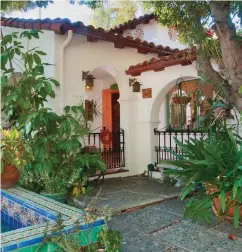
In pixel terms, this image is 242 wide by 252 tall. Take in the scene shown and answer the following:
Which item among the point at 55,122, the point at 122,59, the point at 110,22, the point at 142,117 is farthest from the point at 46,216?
the point at 110,22

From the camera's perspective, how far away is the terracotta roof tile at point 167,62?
5950mm

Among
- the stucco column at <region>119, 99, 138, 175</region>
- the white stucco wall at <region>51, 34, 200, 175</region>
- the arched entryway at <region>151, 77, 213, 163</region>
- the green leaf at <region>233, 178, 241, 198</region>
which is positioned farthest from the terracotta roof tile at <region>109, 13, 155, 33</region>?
the green leaf at <region>233, 178, 241, 198</region>

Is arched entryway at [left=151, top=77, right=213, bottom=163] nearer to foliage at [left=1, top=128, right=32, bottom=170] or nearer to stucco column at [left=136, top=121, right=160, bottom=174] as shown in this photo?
stucco column at [left=136, top=121, right=160, bottom=174]

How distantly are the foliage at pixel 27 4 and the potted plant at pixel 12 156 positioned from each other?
198 cm

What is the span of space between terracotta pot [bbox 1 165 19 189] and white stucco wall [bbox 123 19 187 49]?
703 cm

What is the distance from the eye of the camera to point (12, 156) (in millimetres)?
5035

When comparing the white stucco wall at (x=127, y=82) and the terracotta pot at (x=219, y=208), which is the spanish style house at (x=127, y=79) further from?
the terracotta pot at (x=219, y=208)

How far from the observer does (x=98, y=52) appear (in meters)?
7.25

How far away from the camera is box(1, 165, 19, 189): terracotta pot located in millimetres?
4961

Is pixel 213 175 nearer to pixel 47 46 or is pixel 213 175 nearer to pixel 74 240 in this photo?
pixel 74 240

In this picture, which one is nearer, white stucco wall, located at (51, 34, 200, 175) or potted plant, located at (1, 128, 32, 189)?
potted plant, located at (1, 128, 32, 189)

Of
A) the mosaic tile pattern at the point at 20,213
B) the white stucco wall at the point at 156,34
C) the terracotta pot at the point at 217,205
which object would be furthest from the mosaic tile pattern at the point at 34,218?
the white stucco wall at the point at 156,34

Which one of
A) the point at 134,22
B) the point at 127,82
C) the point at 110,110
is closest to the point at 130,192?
the point at 127,82

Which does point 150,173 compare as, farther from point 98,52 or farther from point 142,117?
point 98,52
